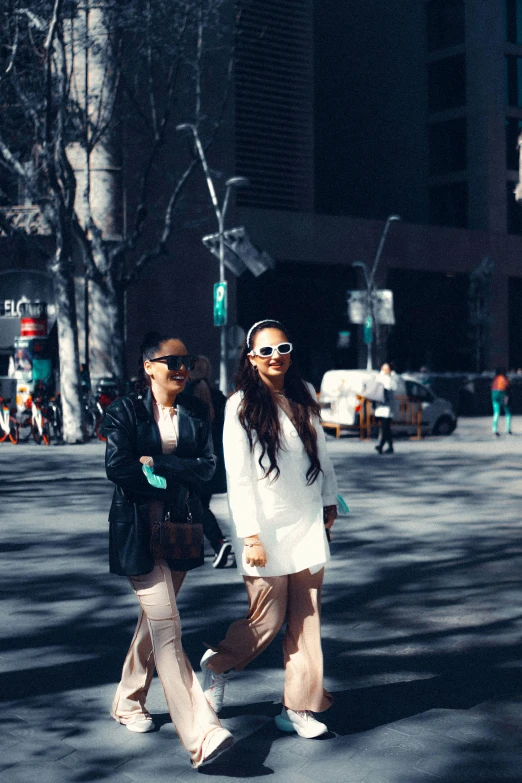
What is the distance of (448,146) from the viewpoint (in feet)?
180

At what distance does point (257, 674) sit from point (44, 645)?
127cm

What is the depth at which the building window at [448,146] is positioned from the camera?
5388cm

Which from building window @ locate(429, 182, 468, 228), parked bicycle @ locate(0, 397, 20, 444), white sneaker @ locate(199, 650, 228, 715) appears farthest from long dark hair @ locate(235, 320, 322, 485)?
building window @ locate(429, 182, 468, 228)

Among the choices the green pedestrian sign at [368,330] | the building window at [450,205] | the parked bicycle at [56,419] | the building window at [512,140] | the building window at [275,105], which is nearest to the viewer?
the parked bicycle at [56,419]

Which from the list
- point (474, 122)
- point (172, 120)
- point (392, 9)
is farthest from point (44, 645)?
point (392, 9)

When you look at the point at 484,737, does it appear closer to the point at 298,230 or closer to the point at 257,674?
the point at 257,674

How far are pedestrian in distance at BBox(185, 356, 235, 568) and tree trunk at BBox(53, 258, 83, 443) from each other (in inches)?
549

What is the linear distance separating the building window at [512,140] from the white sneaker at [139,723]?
51.8 meters

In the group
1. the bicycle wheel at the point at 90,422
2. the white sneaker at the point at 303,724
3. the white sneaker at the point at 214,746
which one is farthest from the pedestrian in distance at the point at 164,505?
the bicycle wheel at the point at 90,422

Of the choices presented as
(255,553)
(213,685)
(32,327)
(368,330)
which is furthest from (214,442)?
(368,330)

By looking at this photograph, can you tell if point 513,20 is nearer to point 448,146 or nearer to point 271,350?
point 448,146

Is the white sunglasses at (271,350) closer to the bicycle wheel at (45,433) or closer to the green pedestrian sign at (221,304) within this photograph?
the bicycle wheel at (45,433)

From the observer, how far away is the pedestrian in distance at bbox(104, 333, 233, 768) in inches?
162

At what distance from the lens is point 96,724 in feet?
15.1
